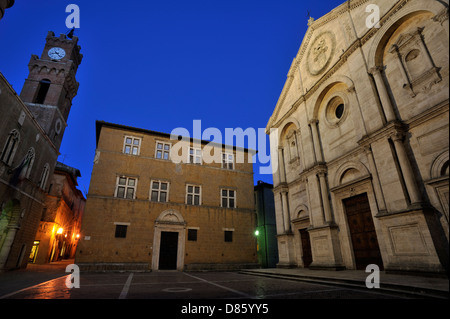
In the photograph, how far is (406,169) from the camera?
29.5ft

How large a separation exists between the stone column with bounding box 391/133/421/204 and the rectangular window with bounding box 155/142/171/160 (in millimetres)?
17924

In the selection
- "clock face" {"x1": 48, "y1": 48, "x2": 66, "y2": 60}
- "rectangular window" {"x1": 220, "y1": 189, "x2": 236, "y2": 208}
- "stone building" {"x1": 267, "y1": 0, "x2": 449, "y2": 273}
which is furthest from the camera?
"clock face" {"x1": 48, "y1": 48, "x2": 66, "y2": 60}

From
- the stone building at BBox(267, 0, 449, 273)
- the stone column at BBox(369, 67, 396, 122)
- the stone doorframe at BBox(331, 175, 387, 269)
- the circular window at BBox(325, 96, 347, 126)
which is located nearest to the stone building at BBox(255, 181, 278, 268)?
the stone building at BBox(267, 0, 449, 273)

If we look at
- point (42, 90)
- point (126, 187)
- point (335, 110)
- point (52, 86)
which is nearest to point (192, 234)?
point (126, 187)

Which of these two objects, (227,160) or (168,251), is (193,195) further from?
(227,160)

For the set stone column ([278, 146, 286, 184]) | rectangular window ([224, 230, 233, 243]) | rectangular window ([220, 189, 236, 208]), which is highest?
stone column ([278, 146, 286, 184])

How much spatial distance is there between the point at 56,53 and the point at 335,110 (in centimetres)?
3127

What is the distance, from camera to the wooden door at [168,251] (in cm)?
1909

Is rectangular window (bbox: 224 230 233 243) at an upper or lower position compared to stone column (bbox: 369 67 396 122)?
lower

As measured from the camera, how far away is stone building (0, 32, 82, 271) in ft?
48.8

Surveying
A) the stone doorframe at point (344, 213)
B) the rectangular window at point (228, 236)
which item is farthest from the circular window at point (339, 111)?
the rectangular window at point (228, 236)

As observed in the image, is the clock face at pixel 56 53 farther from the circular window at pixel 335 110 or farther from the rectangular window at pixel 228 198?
the circular window at pixel 335 110

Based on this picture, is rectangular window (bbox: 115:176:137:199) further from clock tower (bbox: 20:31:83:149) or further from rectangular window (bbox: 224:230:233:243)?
clock tower (bbox: 20:31:83:149)

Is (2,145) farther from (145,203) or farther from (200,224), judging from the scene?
(200,224)
